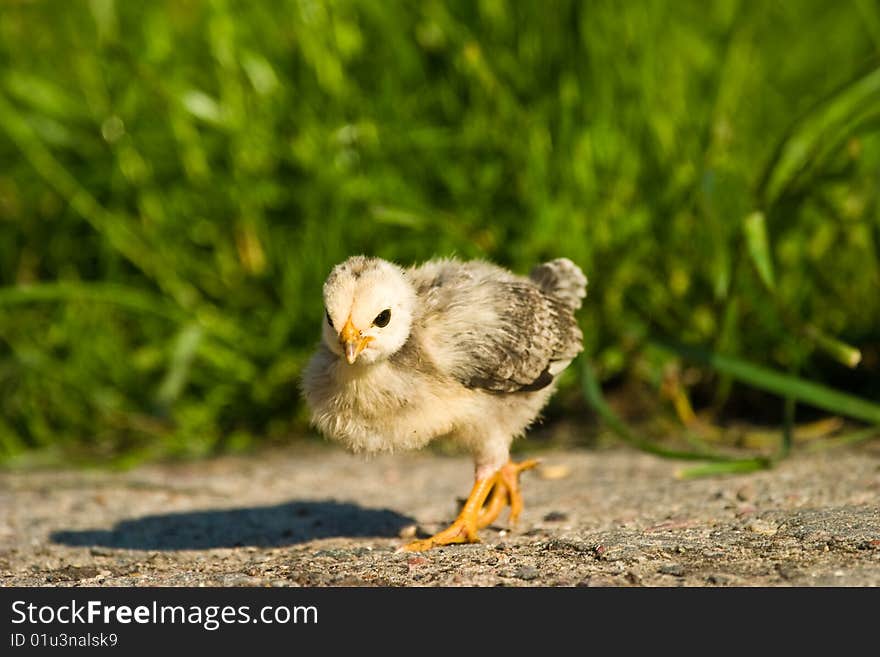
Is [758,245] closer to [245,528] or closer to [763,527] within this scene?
[763,527]

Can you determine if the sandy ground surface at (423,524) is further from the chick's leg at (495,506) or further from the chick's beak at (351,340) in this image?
the chick's beak at (351,340)

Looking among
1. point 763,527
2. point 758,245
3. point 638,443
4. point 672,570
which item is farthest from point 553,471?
point 672,570

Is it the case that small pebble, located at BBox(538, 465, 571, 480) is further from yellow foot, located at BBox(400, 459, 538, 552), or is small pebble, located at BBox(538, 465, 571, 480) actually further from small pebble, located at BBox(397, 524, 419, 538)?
small pebble, located at BBox(397, 524, 419, 538)

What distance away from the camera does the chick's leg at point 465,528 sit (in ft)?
11.8

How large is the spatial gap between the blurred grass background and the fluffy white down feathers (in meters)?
1.22

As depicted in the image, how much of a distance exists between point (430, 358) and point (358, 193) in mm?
1993

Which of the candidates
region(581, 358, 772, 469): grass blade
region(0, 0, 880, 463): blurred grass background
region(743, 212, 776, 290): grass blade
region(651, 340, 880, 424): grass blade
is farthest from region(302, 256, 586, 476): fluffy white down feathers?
region(0, 0, 880, 463): blurred grass background

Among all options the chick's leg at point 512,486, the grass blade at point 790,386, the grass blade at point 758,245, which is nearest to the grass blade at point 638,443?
the grass blade at point 790,386

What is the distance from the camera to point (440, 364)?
11.9ft

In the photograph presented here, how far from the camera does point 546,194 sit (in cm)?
544

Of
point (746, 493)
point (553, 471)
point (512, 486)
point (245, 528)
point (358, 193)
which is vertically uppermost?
point (358, 193)

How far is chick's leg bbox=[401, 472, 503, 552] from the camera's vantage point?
3.59 meters

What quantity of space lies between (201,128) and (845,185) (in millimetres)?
3303
